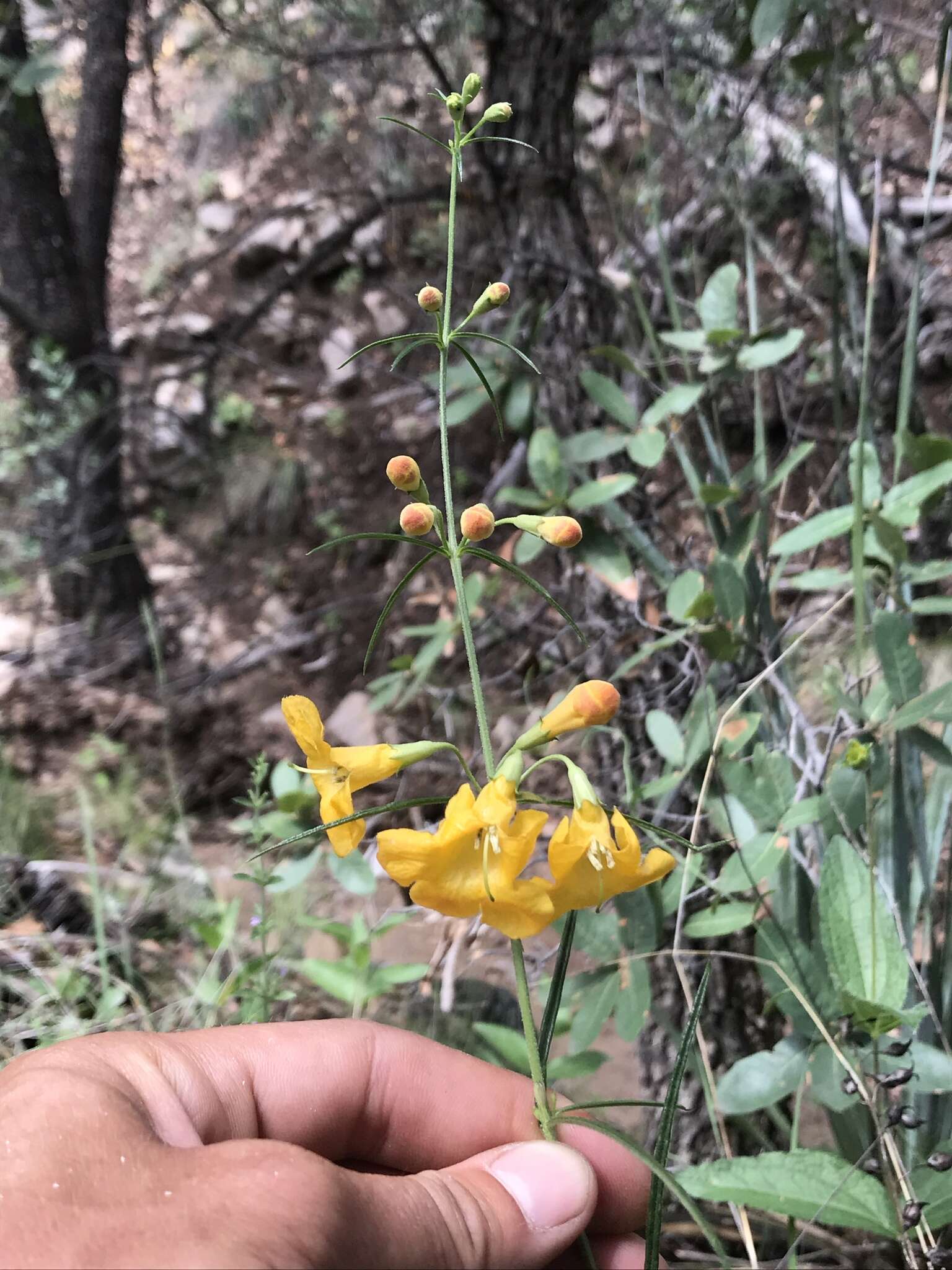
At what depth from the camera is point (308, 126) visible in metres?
4.41

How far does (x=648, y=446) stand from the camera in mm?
1502

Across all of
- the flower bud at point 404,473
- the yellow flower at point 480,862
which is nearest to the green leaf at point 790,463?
the flower bud at point 404,473

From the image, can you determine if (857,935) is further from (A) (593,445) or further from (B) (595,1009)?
(A) (593,445)

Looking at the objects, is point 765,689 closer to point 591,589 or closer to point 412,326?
point 591,589

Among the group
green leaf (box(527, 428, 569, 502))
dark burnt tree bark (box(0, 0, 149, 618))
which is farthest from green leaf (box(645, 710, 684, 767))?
dark burnt tree bark (box(0, 0, 149, 618))

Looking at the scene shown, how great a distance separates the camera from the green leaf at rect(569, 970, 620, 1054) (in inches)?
47.8

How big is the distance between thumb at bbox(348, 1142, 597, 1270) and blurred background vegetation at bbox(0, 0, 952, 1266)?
0.18 meters

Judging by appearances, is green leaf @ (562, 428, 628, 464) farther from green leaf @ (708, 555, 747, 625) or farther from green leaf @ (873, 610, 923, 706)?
green leaf @ (873, 610, 923, 706)

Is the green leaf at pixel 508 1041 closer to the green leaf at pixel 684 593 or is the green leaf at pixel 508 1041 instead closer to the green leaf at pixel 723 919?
the green leaf at pixel 723 919

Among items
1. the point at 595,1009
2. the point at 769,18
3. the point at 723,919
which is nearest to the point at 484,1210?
the point at 595,1009

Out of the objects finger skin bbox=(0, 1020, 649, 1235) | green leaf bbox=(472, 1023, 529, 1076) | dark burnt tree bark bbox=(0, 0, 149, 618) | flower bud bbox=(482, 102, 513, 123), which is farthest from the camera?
dark burnt tree bark bbox=(0, 0, 149, 618)

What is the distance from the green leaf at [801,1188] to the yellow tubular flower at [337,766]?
485mm

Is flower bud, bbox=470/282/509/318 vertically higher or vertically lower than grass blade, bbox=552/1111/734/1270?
higher

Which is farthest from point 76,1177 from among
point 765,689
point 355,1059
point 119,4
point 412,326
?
point 412,326
